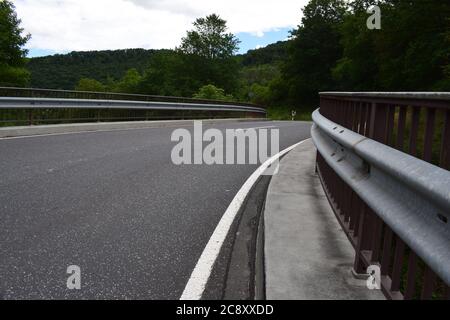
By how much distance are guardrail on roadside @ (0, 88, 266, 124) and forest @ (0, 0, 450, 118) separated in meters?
22.5

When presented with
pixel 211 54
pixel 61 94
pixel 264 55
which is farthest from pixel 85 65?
pixel 61 94

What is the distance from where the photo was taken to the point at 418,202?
1.85 metres

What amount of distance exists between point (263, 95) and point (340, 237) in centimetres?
7532

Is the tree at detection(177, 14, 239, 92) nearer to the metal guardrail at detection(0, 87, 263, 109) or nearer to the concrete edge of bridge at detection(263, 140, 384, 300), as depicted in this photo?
the metal guardrail at detection(0, 87, 263, 109)

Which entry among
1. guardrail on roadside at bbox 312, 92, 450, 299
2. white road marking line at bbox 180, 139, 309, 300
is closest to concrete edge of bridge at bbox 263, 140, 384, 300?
guardrail on roadside at bbox 312, 92, 450, 299

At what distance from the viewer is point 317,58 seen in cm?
6738

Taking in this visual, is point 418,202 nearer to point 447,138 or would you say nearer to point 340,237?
point 447,138

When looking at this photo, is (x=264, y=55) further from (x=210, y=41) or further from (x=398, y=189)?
(x=398, y=189)

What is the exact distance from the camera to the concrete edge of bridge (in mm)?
2318

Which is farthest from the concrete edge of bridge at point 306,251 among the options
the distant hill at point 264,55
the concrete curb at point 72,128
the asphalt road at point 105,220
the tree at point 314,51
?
the distant hill at point 264,55

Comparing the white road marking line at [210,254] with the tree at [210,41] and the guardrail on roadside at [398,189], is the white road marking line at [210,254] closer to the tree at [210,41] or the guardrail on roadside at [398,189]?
the guardrail on roadside at [398,189]

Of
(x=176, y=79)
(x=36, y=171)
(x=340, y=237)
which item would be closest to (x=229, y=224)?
(x=340, y=237)

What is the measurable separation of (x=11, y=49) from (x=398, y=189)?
211ft

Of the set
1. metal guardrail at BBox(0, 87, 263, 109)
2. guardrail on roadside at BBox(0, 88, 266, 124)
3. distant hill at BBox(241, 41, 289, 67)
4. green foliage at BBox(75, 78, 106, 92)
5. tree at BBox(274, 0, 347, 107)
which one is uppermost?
distant hill at BBox(241, 41, 289, 67)
